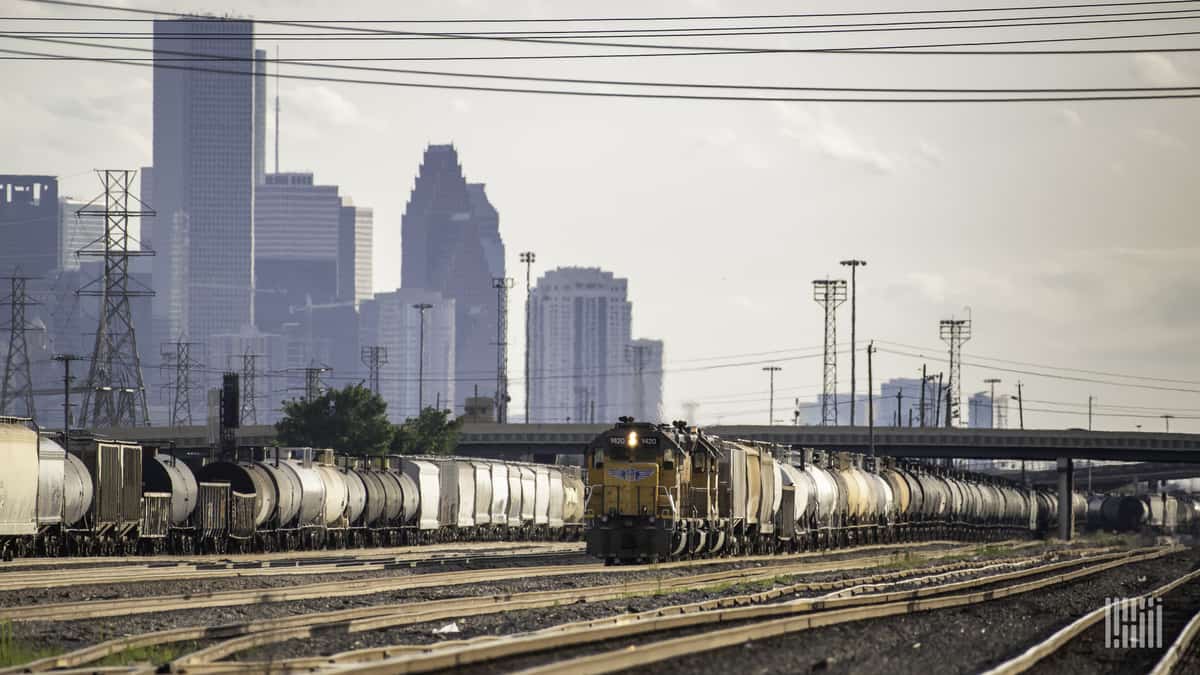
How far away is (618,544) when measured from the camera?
43156 mm

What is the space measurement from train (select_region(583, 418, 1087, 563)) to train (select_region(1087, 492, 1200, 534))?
4354 cm

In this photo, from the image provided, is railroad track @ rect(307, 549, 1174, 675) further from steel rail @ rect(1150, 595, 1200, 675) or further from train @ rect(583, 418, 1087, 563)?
train @ rect(583, 418, 1087, 563)

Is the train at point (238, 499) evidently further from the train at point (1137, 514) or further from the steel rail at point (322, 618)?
the train at point (1137, 514)

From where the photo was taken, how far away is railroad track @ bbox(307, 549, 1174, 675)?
54.5 feet

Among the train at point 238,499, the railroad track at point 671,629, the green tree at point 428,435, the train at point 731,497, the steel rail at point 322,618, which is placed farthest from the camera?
the green tree at point 428,435

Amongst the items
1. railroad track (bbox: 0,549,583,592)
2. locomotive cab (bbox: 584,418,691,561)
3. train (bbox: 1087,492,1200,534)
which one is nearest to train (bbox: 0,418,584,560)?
railroad track (bbox: 0,549,583,592)

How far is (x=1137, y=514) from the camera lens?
127938mm

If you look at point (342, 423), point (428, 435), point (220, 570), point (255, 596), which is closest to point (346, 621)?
point (255, 596)

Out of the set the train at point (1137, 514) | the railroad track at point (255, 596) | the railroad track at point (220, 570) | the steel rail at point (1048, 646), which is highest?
the steel rail at point (1048, 646)

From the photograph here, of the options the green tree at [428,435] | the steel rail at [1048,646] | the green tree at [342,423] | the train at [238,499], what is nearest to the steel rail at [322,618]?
the steel rail at [1048,646]

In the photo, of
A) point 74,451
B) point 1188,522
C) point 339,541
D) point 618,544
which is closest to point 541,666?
point 618,544

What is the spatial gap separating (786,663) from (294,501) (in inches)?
1551

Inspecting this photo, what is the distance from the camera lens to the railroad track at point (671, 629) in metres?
16.6

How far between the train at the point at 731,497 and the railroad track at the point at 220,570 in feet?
12.8
